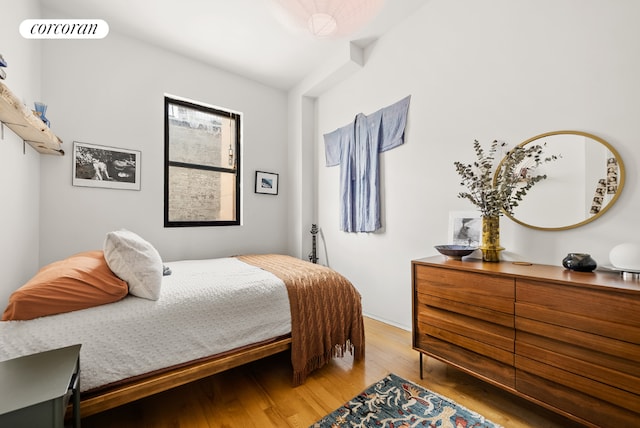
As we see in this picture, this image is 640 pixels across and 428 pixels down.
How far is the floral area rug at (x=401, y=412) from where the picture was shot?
139 centimetres

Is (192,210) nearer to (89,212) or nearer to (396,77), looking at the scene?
(89,212)

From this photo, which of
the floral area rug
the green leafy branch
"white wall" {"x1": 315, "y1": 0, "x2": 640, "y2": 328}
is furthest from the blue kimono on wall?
the floral area rug

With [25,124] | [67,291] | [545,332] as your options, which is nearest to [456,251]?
[545,332]

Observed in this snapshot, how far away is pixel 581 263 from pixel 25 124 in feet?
10.6

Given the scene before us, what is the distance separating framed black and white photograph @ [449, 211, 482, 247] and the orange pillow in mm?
2267

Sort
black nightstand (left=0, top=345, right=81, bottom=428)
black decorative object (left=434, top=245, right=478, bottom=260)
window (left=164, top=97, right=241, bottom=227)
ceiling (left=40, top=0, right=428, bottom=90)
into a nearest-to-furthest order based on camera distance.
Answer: black nightstand (left=0, top=345, right=81, bottom=428), black decorative object (left=434, top=245, right=478, bottom=260), ceiling (left=40, top=0, right=428, bottom=90), window (left=164, top=97, right=241, bottom=227)

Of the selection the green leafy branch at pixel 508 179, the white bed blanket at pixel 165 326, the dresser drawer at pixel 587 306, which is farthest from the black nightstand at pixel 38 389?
the green leafy branch at pixel 508 179

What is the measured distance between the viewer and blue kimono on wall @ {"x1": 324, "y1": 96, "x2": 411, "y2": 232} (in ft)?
8.74

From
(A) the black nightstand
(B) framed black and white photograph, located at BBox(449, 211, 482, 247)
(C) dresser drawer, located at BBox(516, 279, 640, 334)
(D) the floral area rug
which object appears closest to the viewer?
(A) the black nightstand

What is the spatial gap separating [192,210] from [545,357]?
3.35 metres

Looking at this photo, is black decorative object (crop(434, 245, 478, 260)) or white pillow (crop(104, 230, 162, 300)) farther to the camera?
black decorative object (crop(434, 245, 478, 260))

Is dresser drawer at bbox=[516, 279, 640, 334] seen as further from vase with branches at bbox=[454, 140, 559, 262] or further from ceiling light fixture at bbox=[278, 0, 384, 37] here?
ceiling light fixture at bbox=[278, 0, 384, 37]

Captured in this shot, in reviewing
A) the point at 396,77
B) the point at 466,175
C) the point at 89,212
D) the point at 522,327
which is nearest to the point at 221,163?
the point at 89,212

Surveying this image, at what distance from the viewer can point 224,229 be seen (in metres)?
3.33
